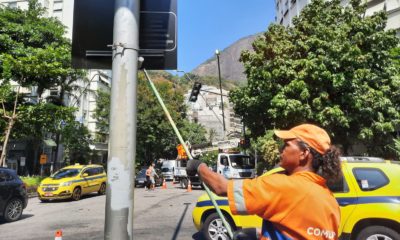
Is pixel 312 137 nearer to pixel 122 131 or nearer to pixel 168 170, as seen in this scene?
pixel 122 131

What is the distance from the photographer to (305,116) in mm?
16781

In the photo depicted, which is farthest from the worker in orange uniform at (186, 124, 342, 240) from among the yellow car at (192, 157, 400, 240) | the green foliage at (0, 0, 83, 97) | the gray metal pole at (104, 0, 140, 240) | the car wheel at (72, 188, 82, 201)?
the green foliage at (0, 0, 83, 97)

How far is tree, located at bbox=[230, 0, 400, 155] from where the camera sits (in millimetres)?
16312

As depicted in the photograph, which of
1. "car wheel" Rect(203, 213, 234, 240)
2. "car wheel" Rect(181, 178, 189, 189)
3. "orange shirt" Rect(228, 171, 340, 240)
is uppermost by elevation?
"orange shirt" Rect(228, 171, 340, 240)

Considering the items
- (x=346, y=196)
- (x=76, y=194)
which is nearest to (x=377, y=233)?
(x=346, y=196)

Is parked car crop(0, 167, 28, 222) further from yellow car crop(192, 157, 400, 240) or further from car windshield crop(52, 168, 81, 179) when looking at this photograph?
yellow car crop(192, 157, 400, 240)

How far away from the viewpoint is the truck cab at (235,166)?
22.8 m

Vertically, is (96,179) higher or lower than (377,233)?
higher

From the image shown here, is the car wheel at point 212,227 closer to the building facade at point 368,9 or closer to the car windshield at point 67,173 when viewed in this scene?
the car windshield at point 67,173

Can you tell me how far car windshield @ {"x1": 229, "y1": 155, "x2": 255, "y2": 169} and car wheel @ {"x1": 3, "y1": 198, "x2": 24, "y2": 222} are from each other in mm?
13136

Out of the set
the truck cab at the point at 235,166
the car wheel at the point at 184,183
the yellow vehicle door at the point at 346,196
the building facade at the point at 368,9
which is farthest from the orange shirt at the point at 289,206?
the car wheel at the point at 184,183

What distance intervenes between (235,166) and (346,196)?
16511 millimetres

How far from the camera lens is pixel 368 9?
79.4ft

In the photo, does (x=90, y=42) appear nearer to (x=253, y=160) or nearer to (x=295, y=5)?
(x=253, y=160)
